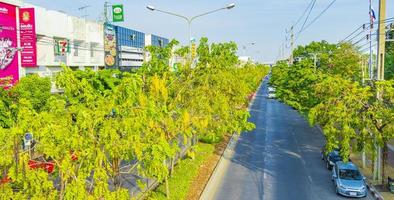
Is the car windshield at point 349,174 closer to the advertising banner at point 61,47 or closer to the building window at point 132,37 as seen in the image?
the advertising banner at point 61,47

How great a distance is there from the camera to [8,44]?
3566cm

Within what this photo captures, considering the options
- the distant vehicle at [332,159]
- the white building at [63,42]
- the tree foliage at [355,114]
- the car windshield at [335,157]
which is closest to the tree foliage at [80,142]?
the tree foliage at [355,114]

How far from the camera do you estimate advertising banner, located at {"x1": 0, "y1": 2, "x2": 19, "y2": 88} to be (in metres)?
34.9

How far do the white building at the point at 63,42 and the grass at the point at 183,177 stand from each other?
1778 centimetres

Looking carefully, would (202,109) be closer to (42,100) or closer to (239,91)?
(239,91)

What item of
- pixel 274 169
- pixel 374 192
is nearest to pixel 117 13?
pixel 274 169

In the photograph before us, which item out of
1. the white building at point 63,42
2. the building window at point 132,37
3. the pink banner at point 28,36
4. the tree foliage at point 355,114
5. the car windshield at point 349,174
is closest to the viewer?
the tree foliage at point 355,114

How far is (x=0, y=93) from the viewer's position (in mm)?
25266

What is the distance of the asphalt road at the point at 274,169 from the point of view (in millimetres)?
21828

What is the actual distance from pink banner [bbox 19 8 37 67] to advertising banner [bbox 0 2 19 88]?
82 centimetres

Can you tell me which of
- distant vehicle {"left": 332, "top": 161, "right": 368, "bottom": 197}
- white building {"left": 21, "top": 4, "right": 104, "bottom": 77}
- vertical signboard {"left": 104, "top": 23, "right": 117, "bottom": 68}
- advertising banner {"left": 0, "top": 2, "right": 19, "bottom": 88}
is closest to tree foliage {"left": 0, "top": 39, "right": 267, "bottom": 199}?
distant vehicle {"left": 332, "top": 161, "right": 368, "bottom": 197}

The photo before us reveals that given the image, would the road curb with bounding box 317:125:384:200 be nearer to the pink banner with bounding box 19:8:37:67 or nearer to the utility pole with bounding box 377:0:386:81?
the utility pole with bounding box 377:0:386:81

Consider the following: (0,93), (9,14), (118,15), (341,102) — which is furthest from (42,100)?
(118,15)

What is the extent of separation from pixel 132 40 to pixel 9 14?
38949mm
